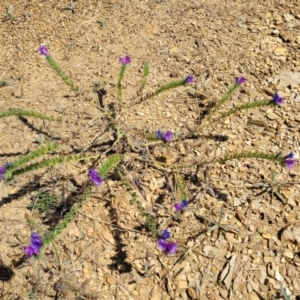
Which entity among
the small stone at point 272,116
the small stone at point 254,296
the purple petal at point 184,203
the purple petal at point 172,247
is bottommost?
the small stone at point 254,296

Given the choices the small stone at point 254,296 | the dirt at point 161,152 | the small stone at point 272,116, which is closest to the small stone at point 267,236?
the dirt at point 161,152

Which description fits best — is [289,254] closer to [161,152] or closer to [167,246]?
[167,246]

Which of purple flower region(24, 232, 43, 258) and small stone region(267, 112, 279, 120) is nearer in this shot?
purple flower region(24, 232, 43, 258)

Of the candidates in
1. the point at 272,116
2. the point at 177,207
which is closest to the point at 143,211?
the point at 177,207

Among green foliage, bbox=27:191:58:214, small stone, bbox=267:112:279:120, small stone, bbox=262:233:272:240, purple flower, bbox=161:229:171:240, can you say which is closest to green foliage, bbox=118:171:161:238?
purple flower, bbox=161:229:171:240

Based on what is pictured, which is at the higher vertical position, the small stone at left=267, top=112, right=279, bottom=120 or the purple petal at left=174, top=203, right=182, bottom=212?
the small stone at left=267, top=112, right=279, bottom=120

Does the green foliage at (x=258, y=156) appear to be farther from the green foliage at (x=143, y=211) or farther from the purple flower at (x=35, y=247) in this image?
the purple flower at (x=35, y=247)

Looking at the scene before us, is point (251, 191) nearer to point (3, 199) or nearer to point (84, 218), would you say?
point (84, 218)

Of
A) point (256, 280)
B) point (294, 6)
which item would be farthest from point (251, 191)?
point (294, 6)

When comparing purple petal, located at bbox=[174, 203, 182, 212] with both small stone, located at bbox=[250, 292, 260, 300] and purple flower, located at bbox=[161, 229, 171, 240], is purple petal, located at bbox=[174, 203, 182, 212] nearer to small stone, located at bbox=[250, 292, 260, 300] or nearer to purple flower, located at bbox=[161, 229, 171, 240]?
purple flower, located at bbox=[161, 229, 171, 240]
